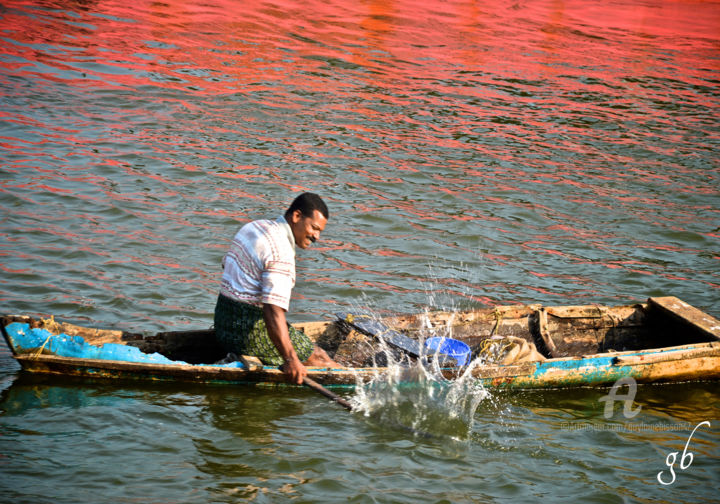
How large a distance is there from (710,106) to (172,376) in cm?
1503

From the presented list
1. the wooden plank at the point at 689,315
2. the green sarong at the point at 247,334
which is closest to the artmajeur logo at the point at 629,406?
the wooden plank at the point at 689,315

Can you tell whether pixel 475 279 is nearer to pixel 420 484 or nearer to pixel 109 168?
pixel 420 484

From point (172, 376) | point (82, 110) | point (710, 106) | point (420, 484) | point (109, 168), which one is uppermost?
point (710, 106)

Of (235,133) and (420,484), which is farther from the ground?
(235,133)

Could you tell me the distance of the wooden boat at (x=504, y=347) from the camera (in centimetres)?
565

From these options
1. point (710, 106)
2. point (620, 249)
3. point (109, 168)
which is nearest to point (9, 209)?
point (109, 168)

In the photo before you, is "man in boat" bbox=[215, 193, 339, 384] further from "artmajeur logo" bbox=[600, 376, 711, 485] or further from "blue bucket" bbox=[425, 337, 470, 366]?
"artmajeur logo" bbox=[600, 376, 711, 485]

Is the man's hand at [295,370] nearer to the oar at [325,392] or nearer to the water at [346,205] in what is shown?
the oar at [325,392]

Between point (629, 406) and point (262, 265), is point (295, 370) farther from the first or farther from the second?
point (629, 406)

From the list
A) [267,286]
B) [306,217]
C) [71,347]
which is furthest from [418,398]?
[71,347]

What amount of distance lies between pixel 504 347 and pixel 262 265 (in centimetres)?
228

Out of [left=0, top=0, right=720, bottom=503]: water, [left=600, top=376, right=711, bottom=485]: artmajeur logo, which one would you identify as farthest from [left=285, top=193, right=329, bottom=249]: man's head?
[left=600, top=376, right=711, bottom=485]: artmajeur logo

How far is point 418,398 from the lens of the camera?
5.96 m

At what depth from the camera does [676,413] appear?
6312 mm
